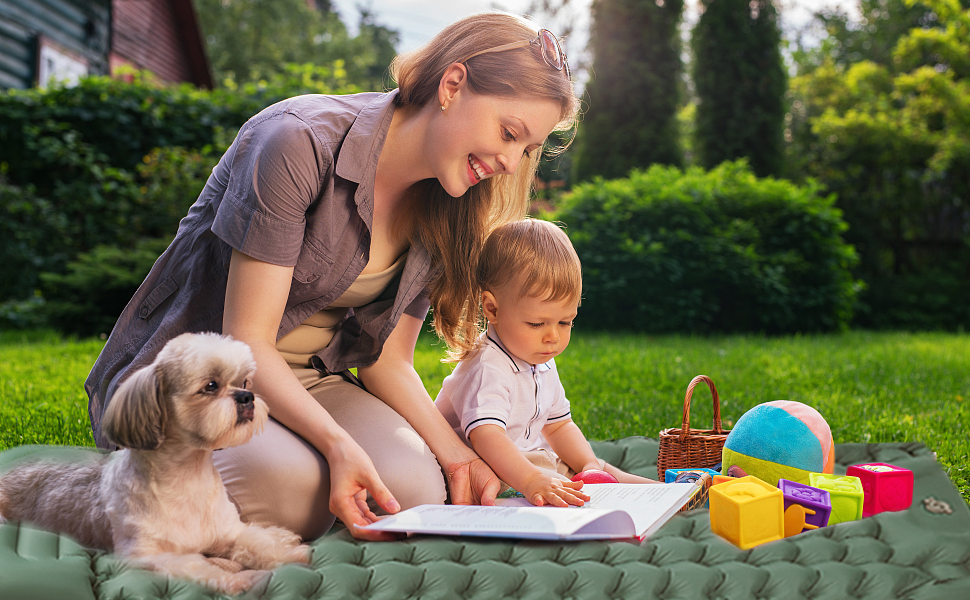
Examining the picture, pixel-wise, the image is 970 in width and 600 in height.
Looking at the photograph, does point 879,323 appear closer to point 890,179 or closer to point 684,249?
point 890,179

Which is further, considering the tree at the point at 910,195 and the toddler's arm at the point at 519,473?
the tree at the point at 910,195

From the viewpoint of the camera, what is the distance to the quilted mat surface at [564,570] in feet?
4.43

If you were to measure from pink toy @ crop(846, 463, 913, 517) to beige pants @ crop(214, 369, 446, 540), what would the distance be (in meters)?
1.19

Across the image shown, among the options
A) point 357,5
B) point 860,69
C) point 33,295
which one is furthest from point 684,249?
point 357,5

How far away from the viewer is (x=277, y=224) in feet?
5.71

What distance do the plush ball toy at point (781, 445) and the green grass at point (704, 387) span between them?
2.12 feet

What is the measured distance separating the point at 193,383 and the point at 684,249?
610 centimetres

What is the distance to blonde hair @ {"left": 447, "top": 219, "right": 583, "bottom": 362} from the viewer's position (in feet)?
7.31

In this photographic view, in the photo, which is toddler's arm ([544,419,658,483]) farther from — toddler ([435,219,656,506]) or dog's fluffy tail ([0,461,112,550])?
dog's fluffy tail ([0,461,112,550])

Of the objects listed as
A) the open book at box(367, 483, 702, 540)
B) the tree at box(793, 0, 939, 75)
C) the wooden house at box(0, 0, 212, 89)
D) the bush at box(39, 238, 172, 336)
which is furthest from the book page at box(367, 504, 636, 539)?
the tree at box(793, 0, 939, 75)

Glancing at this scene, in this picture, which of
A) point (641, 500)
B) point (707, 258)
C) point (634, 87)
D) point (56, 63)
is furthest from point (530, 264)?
point (56, 63)

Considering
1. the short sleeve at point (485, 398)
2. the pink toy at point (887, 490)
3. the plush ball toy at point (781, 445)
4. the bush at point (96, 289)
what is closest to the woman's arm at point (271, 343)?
the short sleeve at point (485, 398)

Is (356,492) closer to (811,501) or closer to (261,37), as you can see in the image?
(811,501)

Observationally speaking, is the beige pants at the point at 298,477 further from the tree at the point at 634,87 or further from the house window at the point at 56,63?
the house window at the point at 56,63
